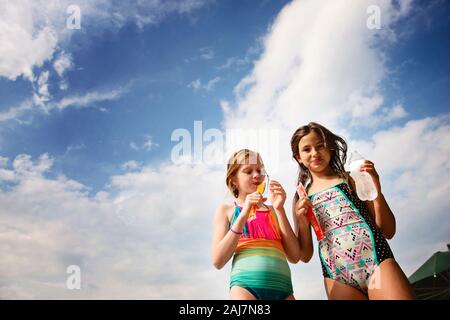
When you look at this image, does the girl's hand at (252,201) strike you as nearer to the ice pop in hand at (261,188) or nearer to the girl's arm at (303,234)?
the ice pop in hand at (261,188)

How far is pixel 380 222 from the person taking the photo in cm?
328

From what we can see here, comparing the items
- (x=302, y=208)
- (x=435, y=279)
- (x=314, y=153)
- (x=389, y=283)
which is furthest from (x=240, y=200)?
(x=435, y=279)

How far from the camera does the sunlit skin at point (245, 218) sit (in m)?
2.99

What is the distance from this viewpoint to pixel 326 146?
372 centimetres

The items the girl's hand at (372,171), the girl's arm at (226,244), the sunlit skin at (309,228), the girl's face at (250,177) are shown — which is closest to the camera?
the sunlit skin at (309,228)

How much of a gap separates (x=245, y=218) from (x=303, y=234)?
757 mm

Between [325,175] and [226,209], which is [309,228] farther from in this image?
[226,209]

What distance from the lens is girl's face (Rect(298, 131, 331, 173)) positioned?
3.64 meters

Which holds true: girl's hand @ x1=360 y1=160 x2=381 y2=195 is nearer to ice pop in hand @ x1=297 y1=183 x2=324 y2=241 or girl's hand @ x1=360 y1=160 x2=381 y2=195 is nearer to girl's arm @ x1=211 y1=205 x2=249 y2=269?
ice pop in hand @ x1=297 y1=183 x2=324 y2=241

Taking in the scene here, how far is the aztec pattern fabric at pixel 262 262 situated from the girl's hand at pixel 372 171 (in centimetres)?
101

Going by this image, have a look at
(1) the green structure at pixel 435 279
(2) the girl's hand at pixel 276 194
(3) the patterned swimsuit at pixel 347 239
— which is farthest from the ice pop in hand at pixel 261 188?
(1) the green structure at pixel 435 279
